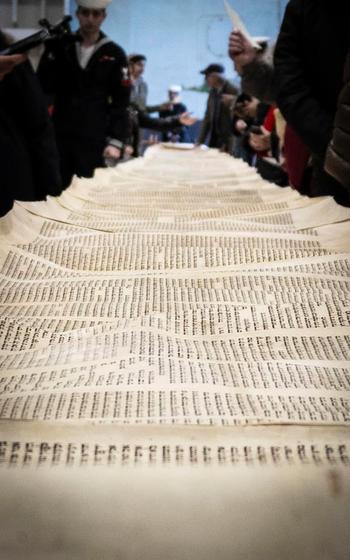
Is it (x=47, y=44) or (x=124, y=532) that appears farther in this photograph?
(x=47, y=44)

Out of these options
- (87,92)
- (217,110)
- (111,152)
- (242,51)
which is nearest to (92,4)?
(87,92)

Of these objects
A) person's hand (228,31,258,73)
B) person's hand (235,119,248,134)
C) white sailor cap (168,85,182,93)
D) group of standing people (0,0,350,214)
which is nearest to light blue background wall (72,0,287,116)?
white sailor cap (168,85,182,93)

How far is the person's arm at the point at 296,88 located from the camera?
1.06 metres

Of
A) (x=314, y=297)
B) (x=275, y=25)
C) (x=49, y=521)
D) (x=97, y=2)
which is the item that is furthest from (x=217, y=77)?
(x=49, y=521)

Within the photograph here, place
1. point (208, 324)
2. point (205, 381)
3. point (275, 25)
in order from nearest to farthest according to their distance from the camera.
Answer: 1. point (205, 381)
2. point (208, 324)
3. point (275, 25)

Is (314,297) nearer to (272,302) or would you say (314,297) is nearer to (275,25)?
(272,302)

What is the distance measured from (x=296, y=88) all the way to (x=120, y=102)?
124 centimetres

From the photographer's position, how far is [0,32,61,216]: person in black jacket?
1232 mm

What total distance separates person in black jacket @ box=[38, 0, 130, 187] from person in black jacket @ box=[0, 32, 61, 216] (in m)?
0.80

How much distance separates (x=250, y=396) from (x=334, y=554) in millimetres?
106

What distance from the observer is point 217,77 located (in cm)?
434

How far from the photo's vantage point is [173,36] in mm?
5902

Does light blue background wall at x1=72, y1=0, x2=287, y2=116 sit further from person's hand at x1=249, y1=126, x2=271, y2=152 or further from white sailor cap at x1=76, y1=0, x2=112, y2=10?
person's hand at x1=249, y1=126, x2=271, y2=152

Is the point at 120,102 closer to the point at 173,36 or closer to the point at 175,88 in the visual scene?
the point at 175,88
